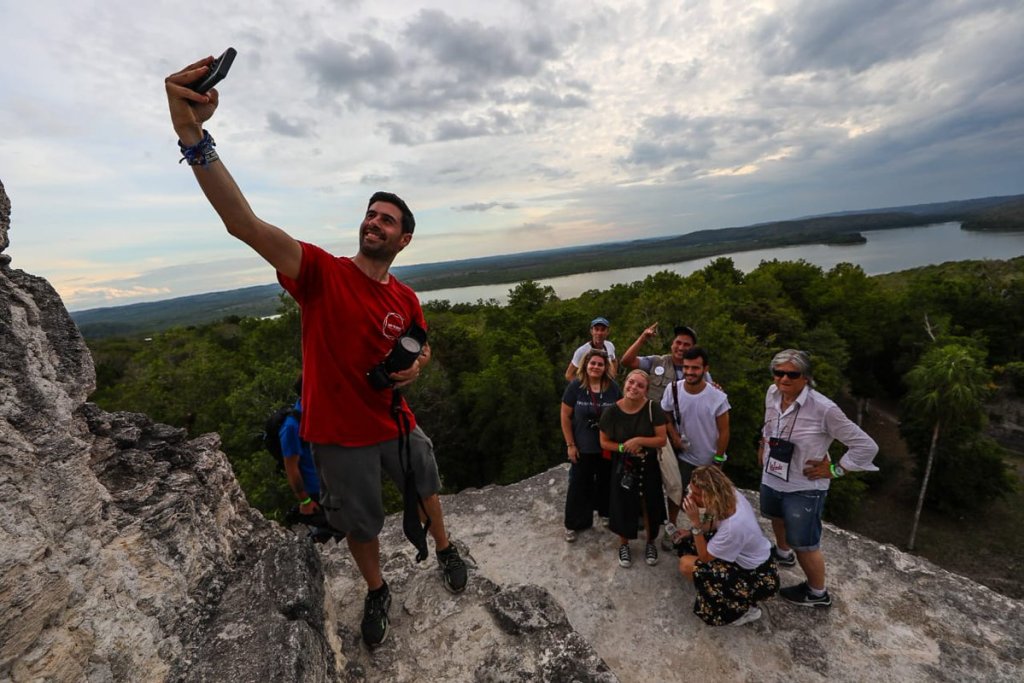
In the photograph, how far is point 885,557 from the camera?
4602 millimetres

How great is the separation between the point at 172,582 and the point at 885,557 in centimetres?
613

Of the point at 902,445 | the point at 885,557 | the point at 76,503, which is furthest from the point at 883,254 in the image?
the point at 76,503

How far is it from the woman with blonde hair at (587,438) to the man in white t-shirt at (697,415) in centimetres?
63

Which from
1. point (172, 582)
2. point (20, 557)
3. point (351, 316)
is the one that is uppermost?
point (351, 316)

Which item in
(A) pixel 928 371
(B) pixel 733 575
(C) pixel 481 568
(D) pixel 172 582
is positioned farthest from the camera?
(A) pixel 928 371

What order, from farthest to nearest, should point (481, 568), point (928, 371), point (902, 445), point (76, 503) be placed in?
point (902, 445) < point (928, 371) < point (481, 568) < point (76, 503)

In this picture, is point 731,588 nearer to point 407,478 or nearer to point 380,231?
point 407,478

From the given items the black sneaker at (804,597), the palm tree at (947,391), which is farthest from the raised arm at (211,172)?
the palm tree at (947,391)

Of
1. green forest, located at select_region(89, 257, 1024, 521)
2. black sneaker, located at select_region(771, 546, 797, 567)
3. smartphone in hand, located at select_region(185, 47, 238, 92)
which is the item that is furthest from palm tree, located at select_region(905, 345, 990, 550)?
smartphone in hand, located at select_region(185, 47, 238, 92)

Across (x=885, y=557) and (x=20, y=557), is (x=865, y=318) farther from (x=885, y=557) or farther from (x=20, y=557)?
(x=20, y=557)

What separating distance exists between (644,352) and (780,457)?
41.1ft

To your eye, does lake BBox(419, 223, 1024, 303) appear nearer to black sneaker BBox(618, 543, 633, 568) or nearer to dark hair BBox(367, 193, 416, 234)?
black sneaker BBox(618, 543, 633, 568)

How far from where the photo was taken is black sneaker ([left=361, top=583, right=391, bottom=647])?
2.91 m

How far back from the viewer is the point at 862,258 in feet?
279
